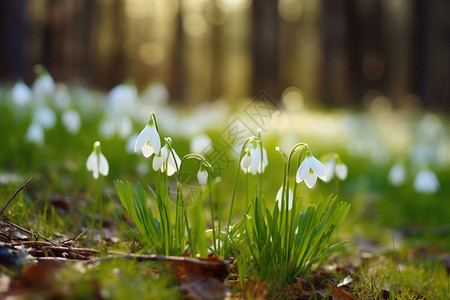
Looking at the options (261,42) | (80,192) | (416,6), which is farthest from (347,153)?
(416,6)

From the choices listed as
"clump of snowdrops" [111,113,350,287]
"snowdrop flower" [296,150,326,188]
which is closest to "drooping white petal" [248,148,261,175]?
"clump of snowdrops" [111,113,350,287]

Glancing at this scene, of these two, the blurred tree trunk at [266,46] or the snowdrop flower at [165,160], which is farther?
the blurred tree trunk at [266,46]

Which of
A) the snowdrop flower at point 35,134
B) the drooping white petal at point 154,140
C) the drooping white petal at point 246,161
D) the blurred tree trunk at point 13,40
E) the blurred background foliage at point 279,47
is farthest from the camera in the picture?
the blurred background foliage at point 279,47

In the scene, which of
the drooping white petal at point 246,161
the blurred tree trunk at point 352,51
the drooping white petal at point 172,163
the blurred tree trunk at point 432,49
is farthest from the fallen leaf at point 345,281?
the blurred tree trunk at point 352,51

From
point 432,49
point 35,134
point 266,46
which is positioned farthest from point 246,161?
point 266,46

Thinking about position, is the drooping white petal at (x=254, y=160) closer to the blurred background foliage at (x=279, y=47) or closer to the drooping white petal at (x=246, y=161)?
the drooping white petal at (x=246, y=161)

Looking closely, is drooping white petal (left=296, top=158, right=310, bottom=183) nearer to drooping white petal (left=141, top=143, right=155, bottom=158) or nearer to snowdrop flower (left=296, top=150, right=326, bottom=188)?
snowdrop flower (left=296, top=150, right=326, bottom=188)
